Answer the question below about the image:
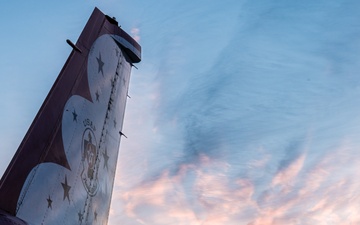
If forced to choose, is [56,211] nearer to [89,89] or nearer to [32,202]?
[32,202]

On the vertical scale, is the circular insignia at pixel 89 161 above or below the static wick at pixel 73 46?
below

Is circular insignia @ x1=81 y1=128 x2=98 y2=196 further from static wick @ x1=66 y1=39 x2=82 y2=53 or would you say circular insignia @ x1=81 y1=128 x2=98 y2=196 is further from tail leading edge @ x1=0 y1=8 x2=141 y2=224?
static wick @ x1=66 y1=39 x2=82 y2=53

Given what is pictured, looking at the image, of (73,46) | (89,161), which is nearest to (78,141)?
(89,161)

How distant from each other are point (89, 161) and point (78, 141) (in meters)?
0.57

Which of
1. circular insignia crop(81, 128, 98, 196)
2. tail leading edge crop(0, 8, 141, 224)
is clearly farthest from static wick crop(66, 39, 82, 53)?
circular insignia crop(81, 128, 98, 196)

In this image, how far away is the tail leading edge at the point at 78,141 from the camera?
5473mm

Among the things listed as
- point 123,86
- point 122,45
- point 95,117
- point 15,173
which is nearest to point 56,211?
point 15,173

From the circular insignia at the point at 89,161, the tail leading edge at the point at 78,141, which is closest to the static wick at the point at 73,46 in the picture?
the tail leading edge at the point at 78,141

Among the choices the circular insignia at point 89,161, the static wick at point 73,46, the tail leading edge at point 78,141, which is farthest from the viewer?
the circular insignia at point 89,161

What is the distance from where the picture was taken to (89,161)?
740 cm

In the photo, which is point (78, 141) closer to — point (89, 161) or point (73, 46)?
point (89, 161)

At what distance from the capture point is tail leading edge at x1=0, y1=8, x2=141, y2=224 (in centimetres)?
547

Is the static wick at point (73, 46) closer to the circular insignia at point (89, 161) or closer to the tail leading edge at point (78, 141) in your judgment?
the tail leading edge at point (78, 141)

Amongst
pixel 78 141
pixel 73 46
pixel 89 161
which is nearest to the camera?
pixel 78 141
